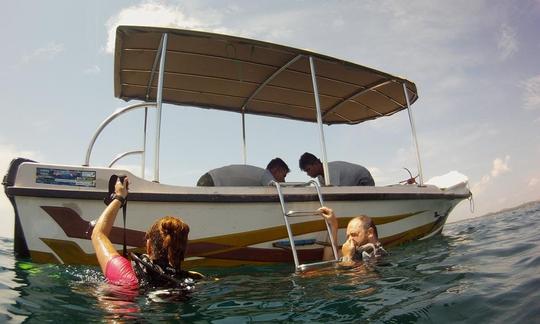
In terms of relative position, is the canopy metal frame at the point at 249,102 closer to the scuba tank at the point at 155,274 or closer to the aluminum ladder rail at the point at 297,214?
the aluminum ladder rail at the point at 297,214

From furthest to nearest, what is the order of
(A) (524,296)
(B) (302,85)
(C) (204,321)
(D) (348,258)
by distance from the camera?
(B) (302,85) < (D) (348,258) < (A) (524,296) < (C) (204,321)

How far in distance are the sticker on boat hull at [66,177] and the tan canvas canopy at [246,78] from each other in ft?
5.91

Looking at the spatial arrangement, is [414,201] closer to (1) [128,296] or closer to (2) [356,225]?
(2) [356,225]

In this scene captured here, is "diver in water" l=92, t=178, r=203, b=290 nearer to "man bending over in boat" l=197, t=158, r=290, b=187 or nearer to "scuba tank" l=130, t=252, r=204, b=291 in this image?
"scuba tank" l=130, t=252, r=204, b=291

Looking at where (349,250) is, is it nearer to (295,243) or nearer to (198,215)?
(295,243)

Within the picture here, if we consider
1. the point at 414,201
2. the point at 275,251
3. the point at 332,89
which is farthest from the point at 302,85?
the point at 275,251

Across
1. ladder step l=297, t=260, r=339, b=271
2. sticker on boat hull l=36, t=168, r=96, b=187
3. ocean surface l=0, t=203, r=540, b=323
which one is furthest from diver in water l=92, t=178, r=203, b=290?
ladder step l=297, t=260, r=339, b=271

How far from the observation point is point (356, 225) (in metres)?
4.49

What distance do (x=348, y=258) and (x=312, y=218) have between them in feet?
2.56

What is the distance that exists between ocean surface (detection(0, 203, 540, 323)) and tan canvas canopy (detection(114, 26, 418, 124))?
2913 millimetres

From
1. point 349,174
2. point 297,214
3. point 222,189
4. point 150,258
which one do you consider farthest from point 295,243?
point 150,258

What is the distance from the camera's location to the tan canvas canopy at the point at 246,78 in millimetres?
4945

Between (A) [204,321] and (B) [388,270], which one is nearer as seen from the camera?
(A) [204,321]

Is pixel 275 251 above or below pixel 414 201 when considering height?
below
